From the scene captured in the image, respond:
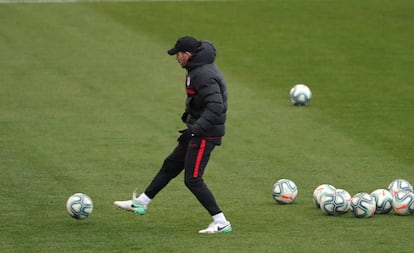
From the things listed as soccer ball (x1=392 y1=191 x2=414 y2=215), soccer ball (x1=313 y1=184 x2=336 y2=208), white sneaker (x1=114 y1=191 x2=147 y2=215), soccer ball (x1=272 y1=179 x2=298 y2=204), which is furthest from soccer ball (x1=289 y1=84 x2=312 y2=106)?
white sneaker (x1=114 y1=191 x2=147 y2=215)

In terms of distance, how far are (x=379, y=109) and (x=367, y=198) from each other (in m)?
8.13

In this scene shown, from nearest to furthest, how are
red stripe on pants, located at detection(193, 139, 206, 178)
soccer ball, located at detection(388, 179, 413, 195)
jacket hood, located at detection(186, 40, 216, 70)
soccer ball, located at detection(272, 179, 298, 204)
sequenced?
1. jacket hood, located at detection(186, 40, 216, 70)
2. red stripe on pants, located at detection(193, 139, 206, 178)
3. soccer ball, located at detection(388, 179, 413, 195)
4. soccer ball, located at detection(272, 179, 298, 204)

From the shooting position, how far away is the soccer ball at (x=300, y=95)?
22031 millimetres

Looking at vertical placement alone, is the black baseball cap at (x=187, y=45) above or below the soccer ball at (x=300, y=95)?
below

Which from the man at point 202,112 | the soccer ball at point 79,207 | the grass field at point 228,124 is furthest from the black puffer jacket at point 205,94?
the soccer ball at point 79,207

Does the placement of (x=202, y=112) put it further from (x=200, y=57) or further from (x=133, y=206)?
(x=133, y=206)

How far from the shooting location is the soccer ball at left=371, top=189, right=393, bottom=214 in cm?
1401

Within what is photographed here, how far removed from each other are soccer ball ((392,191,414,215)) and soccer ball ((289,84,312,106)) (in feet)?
26.7

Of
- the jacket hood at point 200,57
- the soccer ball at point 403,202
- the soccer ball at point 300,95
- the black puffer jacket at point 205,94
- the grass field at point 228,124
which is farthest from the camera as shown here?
the soccer ball at point 300,95

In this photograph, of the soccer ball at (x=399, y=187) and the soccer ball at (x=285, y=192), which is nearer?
the soccer ball at (x=399, y=187)

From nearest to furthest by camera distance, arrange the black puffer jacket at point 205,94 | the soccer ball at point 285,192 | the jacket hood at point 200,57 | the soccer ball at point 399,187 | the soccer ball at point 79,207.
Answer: the black puffer jacket at point 205,94
the jacket hood at point 200,57
the soccer ball at point 79,207
the soccer ball at point 399,187
the soccer ball at point 285,192

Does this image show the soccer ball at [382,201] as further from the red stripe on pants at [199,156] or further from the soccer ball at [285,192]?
the red stripe on pants at [199,156]

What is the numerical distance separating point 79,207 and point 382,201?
3619mm

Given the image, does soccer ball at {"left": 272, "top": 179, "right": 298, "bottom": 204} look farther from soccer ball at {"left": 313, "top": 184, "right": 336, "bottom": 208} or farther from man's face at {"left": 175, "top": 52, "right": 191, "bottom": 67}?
man's face at {"left": 175, "top": 52, "right": 191, "bottom": 67}
